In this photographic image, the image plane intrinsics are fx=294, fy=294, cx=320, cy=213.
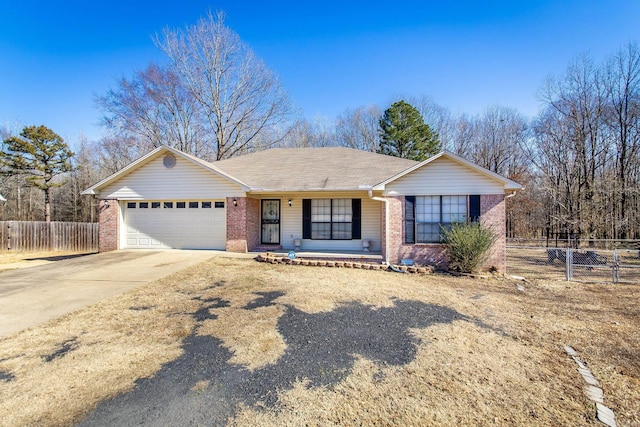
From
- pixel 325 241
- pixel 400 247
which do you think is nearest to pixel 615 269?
pixel 400 247

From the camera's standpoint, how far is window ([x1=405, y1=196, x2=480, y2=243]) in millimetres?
10109

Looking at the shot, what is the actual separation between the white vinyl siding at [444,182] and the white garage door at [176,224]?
705 centimetres

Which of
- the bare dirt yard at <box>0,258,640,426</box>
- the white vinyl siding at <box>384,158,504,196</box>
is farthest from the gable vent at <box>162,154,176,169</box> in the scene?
the white vinyl siding at <box>384,158,504,196</box>

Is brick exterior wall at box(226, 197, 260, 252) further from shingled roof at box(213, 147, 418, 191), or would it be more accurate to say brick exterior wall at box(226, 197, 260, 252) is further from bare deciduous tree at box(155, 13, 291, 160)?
bare deciduous tree at box(155, 13, 291, 160)

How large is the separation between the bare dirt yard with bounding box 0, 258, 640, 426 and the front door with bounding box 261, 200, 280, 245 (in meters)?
6.21

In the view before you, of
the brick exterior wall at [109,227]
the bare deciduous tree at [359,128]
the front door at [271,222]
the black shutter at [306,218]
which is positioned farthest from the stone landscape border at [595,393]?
the bare deciduous tree at [359,128]

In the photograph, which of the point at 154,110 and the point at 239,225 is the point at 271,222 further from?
the point at 154,110

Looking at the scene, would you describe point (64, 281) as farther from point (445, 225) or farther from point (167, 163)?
point (445, 225)

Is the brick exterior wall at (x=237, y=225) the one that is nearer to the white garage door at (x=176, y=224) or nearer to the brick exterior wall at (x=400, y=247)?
the white garage door at (x=176, y=224)

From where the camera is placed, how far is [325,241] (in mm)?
12297

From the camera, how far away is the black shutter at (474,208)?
993 centimetres

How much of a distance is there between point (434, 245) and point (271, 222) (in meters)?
6.66

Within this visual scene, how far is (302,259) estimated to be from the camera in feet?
33.5

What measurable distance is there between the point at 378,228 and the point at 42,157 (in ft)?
82.3
